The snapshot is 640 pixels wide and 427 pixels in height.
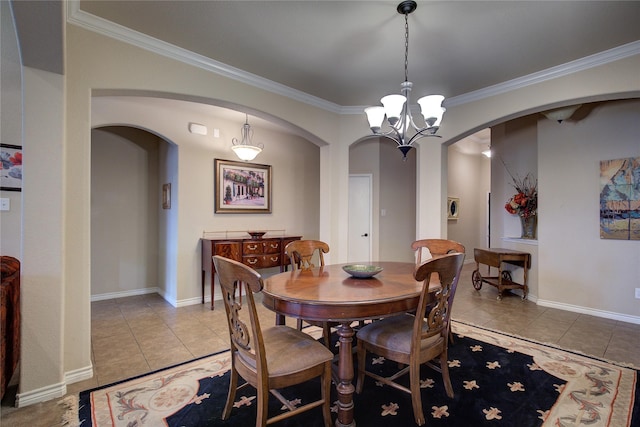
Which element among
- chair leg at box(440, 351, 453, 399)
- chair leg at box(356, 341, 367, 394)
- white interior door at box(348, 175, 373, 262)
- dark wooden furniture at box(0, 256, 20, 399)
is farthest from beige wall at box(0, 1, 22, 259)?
white interior door at box(348, 175, 373, 262)

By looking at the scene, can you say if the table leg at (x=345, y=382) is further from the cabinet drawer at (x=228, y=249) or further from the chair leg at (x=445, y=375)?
the cabinet drawer at (x=228, y=249)

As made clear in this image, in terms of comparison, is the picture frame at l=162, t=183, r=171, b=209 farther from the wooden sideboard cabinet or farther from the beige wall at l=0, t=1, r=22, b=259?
the beige wall at l=0, t=1, r=22, b=259

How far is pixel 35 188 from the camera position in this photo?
1980mm

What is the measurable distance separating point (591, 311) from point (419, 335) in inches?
131

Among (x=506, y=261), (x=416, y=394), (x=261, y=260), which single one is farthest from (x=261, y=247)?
(x=506, y=261)

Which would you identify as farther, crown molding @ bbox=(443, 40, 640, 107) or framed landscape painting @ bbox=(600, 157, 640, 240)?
framed landscape painting @ bbox=(600, 157, 640, 240)

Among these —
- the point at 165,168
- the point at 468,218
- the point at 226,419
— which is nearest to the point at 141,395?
the point at 226,419

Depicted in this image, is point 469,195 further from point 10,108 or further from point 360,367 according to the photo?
point 10,108

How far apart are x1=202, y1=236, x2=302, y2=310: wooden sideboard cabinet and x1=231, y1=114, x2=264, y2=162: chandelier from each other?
1145 millimetres

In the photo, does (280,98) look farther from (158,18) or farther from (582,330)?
(582,330)

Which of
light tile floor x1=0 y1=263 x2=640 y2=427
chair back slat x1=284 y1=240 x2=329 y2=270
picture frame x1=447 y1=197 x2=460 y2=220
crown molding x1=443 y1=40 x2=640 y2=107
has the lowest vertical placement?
light tile floor x1=0 y1=263 x2=640 y2=427

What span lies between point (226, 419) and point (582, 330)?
3.52m

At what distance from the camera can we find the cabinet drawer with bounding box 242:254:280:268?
164 inches

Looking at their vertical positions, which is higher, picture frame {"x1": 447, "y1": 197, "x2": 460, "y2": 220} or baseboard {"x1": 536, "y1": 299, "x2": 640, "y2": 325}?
picture frame {"x1": 447, "y1": 197, "x2": 460, "y2": 220}
